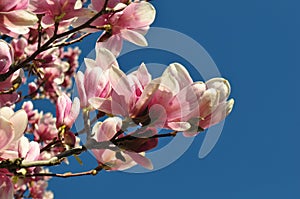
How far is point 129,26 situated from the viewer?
39.0 inches

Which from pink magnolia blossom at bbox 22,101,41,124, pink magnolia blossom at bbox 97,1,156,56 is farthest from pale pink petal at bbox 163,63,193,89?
pink magnolia blossom at bbox 22,101,41,124

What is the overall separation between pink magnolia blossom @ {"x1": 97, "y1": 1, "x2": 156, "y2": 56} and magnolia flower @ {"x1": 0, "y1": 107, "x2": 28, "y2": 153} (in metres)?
0.31

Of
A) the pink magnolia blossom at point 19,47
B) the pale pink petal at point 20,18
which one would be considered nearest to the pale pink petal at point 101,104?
the pale pink petal at point 20,18

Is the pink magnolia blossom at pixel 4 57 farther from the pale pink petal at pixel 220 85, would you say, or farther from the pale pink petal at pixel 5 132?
the pale pink petal at pixel 220 85

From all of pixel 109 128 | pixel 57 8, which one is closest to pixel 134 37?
pixel 57 8

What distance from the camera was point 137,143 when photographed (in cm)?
80

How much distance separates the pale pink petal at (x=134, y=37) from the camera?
3.31 feet

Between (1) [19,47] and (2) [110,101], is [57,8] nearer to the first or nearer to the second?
(2) [110,101]

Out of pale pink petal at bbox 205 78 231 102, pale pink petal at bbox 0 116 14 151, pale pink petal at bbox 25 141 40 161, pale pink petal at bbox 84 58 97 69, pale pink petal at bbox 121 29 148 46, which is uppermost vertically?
pale pink petal at bbox 121 29 148 46

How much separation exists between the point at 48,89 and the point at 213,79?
181 cm

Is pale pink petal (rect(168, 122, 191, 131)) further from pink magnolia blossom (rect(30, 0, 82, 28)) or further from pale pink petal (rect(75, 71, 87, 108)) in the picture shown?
pink magnolia blossom (rect(30, 0, 82, 28))

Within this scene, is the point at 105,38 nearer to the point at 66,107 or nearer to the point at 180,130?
Answer: the point at 66,107

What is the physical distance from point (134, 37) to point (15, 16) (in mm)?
293

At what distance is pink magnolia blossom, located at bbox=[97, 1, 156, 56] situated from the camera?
3.14 ft
